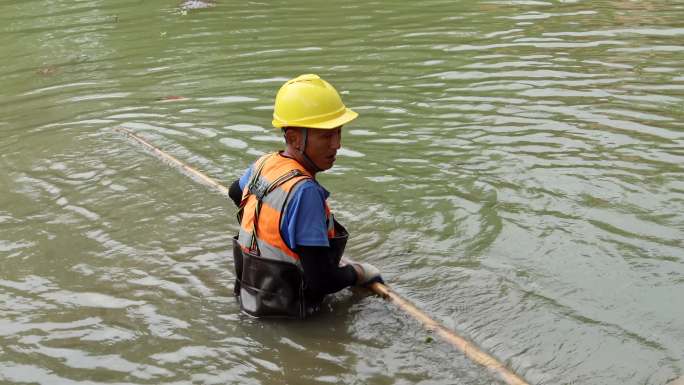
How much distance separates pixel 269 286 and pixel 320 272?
0.36 metres

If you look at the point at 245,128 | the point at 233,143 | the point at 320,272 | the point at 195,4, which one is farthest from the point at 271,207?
the point at 195,4

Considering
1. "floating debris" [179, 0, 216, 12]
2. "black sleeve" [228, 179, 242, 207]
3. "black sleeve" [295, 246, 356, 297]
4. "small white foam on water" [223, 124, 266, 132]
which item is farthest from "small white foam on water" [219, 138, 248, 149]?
"floating debris" [179, 0, 216, 12]

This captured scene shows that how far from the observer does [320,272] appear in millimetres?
4359

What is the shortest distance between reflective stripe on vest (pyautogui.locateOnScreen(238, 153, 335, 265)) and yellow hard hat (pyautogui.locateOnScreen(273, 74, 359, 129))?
0.26 metres

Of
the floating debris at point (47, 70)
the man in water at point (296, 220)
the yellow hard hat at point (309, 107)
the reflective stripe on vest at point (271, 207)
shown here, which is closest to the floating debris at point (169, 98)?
the floating debris at point (47, 70)

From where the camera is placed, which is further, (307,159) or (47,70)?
(47,70)

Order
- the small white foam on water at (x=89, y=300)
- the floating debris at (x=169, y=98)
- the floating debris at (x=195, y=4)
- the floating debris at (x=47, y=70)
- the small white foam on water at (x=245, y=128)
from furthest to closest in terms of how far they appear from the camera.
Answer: the floating debris at (x=195, y=4), the floating debris at (x=47, y=70), the floating debris at (x=169, y=98), the small white foam on water at (x=245, y=128), the small white foam on water at (x=89, y=300)

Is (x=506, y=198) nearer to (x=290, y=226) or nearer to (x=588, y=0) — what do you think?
(x=290, y=226)

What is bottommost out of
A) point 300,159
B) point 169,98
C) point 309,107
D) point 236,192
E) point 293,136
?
point 169,98

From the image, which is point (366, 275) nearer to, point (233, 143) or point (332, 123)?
point (332, 123)

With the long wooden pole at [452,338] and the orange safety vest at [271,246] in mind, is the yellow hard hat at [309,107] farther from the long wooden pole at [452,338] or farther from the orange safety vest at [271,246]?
the long wooden pole at [452,338]

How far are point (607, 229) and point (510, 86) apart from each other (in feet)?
11.1

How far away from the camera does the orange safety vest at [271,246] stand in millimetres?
4379

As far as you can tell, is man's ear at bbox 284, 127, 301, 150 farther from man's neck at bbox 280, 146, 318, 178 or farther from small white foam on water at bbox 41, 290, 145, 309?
small white foam on water at bbox 41, 290, 145, 309
